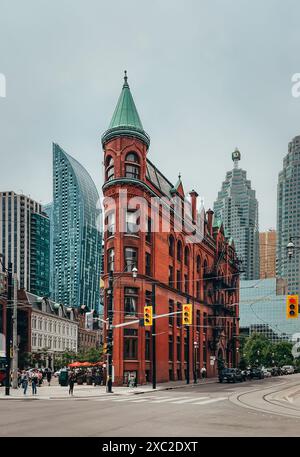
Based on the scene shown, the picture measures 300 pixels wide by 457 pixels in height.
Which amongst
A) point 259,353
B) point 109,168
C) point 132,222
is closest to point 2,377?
point 132,222

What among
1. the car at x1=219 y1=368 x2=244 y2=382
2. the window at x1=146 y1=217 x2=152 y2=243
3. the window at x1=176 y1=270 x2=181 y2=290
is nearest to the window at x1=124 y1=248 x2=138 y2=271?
the window at x1=146 y1=217 x2=152 y2=243

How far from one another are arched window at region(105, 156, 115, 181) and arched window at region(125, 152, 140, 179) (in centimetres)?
137

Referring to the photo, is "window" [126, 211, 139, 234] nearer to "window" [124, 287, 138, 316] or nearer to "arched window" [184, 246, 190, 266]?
"window" [124, 287, 138, 316]

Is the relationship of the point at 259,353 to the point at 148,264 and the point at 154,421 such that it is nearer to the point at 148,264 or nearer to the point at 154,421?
the point at 148,264

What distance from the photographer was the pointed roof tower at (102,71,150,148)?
51562 millimetres

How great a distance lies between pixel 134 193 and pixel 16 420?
3341 cm

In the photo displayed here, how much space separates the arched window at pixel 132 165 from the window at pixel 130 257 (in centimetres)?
688

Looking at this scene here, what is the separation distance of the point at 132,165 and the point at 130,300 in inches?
487

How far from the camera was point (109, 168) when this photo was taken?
52781mm

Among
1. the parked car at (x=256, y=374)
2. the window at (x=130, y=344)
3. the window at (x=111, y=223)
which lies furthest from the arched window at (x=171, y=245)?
the parked car at (x=256, y=374)

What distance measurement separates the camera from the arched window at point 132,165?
170ft

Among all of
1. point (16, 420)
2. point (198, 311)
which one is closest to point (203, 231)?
point (198, 311)
